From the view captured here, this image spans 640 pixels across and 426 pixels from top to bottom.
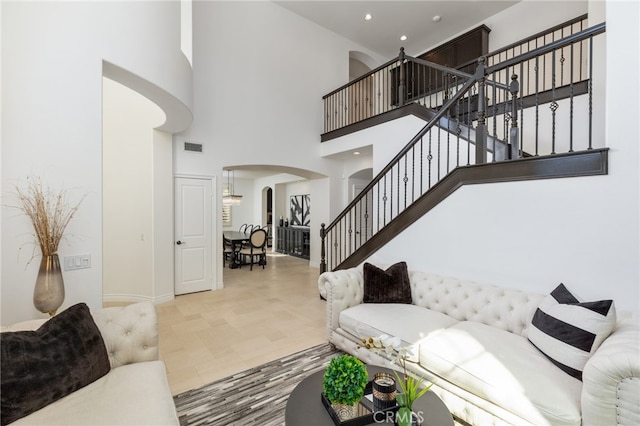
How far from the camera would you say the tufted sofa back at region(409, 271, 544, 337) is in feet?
7.61

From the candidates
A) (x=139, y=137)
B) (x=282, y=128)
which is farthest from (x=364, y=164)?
(x=139, y=137)

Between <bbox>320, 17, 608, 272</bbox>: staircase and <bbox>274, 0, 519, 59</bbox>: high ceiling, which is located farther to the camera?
<bbox>274, 0, 519, 59</bbox>: high ceiling

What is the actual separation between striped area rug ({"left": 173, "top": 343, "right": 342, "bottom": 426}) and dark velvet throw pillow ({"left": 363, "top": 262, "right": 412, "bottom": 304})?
799 millimetres

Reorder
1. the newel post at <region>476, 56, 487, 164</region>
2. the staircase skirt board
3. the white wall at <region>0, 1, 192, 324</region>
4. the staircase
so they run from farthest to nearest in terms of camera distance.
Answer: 1. the newel post at <region>476, 56, 487, 164</region>
2. the staircase
3. the staircase skirt board
4. the white wall at <region>0, 1, 192, 324</region>

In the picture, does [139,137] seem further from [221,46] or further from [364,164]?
[364,164]

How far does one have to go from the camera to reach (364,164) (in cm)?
686

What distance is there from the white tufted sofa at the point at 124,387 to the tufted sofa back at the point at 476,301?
94.5 inches

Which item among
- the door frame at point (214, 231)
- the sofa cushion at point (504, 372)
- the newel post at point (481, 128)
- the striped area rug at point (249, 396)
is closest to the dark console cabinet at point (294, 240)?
the door frame at point (214, 231)

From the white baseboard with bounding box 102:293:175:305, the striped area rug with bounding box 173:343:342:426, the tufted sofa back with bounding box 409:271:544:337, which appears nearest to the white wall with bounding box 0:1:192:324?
the striped area rug with bounding box 173:343:342:426

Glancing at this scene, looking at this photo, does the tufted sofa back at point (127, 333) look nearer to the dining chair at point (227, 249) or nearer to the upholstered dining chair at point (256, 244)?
the upholstered dining chair at point (256, 244)

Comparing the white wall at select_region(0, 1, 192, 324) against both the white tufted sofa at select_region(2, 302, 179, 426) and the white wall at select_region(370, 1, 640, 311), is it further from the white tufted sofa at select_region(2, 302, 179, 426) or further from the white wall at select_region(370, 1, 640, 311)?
the white wall at select_region(370, 1, 640, 311)

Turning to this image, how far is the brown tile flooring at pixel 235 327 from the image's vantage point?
108 inches

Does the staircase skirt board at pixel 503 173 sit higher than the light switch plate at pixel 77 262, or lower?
higher

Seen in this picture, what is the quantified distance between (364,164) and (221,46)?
153 inches
